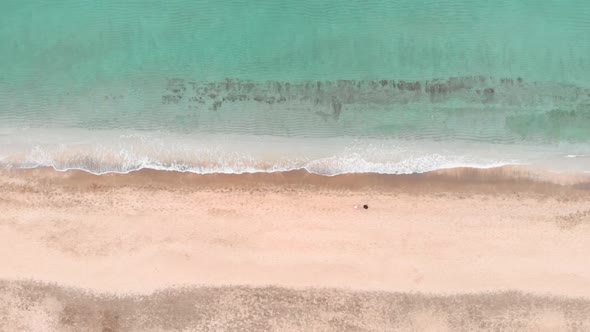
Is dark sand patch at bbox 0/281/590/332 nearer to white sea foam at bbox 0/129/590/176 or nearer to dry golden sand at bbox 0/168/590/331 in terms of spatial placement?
dry golden sand at bbox 0/168/590/331

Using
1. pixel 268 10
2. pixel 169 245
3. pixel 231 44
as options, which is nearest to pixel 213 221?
pixel 169 245

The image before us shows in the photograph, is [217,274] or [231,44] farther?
[231,44]

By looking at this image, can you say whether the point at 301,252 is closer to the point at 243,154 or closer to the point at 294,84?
the point at 243,154

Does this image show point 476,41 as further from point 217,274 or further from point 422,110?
point 217,274

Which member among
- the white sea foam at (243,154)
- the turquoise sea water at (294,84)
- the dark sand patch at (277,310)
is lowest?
Result: the dark sand patch at (277,310)

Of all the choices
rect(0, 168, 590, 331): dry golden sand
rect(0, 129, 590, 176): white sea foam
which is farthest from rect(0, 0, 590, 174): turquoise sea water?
rect(0, 168, 590, 331): dry golden sand

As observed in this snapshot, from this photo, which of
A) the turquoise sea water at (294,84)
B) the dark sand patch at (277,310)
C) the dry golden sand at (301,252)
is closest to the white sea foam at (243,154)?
the turquoise sea water at (294,84)

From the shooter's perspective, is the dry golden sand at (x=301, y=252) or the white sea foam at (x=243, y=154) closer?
the dry golden sand at (x=301, y=252)

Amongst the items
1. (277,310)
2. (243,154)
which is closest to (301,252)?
(277,310)

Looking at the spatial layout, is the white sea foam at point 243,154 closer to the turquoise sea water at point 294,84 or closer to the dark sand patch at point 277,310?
the turquoise sea water at point 294,84
